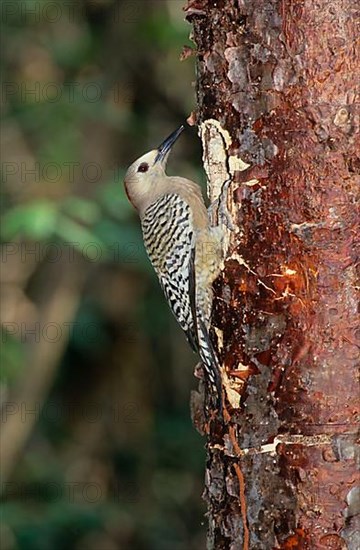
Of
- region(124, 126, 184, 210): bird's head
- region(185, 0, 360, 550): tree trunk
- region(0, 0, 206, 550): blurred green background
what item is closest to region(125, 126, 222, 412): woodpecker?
region(124, 126, 184, 210): bird's head

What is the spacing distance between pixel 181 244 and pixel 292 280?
1145 mm

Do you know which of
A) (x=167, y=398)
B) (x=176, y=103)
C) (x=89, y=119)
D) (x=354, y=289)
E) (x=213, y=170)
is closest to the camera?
Result: (x=354, y=289)

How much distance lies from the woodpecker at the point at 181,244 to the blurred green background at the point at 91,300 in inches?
71.2

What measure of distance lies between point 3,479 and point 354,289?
16.7 feet

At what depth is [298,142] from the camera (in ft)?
7.55

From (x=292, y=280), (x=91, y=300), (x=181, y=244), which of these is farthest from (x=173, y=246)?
(x=91, y=300)

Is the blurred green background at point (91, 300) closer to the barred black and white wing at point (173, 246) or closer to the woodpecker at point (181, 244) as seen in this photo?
the woodpecker at point (181, 244)

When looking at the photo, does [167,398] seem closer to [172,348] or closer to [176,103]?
[172,348]

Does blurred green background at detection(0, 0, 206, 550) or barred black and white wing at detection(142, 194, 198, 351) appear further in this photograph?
blurred green background at detection(0, 0, 206, 550)

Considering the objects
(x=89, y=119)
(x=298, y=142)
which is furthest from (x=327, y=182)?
(x=89, y=119)

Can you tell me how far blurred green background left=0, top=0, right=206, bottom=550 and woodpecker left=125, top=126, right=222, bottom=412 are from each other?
181cm

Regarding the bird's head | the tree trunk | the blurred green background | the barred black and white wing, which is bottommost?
the tree trunk

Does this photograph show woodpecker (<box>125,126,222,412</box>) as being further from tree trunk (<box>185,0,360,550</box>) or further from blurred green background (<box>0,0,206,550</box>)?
blurred green background (<box>0,0,206,550</box>)

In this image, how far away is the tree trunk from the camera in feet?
7.37
